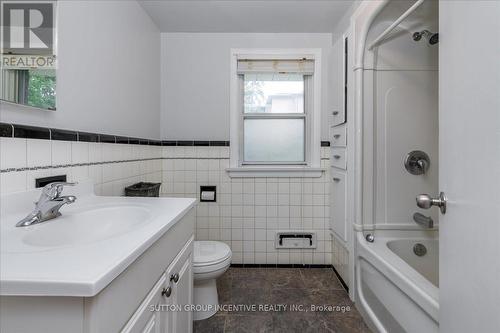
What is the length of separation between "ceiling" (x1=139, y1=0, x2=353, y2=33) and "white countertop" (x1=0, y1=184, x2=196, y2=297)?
5.54 ft

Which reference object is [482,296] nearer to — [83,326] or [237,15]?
[83,326]

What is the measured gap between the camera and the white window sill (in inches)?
87.3

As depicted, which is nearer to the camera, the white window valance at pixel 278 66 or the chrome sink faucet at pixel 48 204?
the chrome sink faucet at pixel 48 204

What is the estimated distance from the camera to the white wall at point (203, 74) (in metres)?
2.24

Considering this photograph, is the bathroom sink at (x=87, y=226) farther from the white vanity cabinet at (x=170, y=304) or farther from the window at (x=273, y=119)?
the window at (x=273, y=119)

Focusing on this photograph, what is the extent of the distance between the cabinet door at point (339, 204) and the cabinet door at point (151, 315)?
57.3 inches

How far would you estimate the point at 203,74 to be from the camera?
2252 mm

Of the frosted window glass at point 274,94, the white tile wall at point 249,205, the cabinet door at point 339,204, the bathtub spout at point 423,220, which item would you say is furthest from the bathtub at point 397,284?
the frosted window glass at point 274,94

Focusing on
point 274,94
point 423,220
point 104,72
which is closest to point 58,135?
point 104,72

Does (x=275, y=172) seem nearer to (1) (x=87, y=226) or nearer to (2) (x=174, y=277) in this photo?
(2) (x=174, y=277)

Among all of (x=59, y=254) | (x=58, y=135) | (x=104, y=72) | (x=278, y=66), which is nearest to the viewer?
(x=59, y=254)

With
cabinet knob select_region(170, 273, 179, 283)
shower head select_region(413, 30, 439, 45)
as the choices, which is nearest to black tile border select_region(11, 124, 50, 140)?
cabinet knob select_region(170, 273, 179, 283)

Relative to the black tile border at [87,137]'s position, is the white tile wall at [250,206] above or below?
below

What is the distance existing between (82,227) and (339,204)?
68.5 inches
